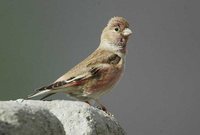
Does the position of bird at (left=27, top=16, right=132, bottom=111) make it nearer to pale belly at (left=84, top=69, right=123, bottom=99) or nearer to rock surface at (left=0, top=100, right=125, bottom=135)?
pale belly at (left=84, top=69, right=123, bottom=99)

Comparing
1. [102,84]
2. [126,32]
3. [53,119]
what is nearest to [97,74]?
[102,84]

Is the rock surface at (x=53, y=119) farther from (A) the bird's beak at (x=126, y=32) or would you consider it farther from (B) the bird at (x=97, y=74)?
(A) the bird's beak at (x=126, y=32)

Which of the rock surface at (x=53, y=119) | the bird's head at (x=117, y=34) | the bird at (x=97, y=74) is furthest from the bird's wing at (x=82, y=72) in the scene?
the rock surface at (x=53, y=119)

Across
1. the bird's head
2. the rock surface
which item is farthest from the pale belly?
the rock surface

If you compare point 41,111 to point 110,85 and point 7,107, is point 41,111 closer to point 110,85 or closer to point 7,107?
point 7,107

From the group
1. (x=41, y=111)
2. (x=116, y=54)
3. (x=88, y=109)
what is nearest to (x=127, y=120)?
(x=116, y=54)
